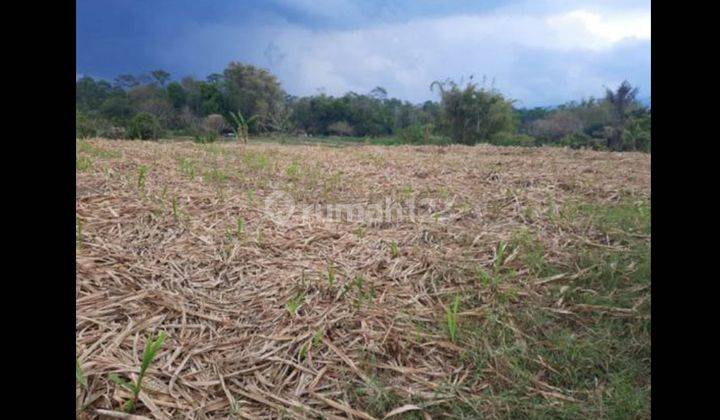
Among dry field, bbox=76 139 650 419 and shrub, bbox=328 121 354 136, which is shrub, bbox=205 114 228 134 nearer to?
shrub, bbox=328 121 354 136

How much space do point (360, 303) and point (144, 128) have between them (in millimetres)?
7893

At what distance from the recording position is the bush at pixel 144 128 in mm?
8156

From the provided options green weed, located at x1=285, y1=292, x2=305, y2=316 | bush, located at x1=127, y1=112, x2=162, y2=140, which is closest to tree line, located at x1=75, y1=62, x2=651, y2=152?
bush, located at x1=127, y1=112, x2=162, y2=140

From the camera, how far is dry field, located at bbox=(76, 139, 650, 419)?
1.31 meters

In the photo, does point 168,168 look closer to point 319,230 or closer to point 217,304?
point 319,230

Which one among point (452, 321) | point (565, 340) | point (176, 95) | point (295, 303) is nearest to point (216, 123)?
point (176, 95)

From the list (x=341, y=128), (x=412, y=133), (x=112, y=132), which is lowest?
(x=112, y=132)

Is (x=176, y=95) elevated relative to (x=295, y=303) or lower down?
elevated

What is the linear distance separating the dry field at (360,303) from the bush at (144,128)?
5.44 meters

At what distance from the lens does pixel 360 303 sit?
175 centimetres

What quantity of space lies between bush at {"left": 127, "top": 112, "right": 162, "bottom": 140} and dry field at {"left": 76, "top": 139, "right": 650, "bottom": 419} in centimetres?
544

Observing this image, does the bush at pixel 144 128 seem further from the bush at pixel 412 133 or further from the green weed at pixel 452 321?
the green weed at pixel 452 321

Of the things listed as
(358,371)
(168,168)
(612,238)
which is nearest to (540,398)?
(358,371)

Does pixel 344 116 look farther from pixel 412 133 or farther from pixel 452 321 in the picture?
pixel 452 321
